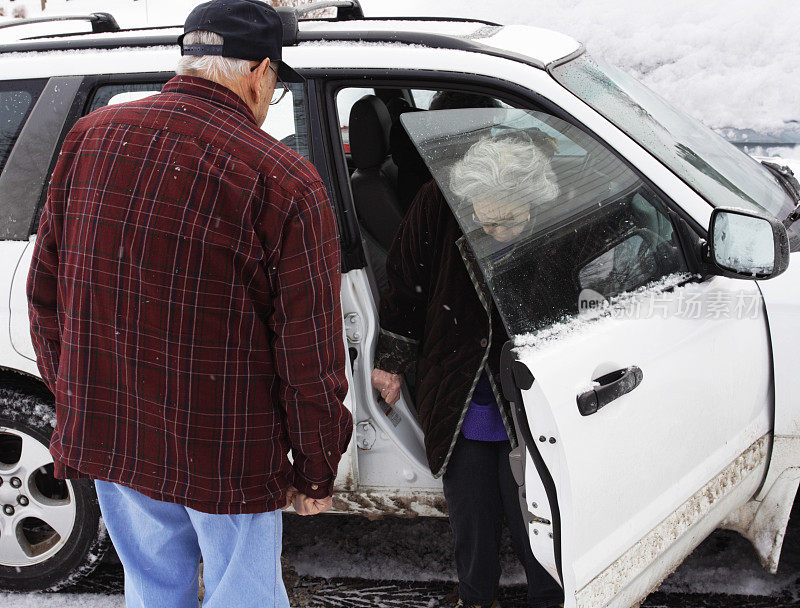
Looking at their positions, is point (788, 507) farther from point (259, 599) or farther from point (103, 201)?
point (103, 201)

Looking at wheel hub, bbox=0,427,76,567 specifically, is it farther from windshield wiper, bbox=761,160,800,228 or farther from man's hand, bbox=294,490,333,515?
windshield wiper, bbox=761,160,800,228

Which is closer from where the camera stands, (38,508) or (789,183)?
(38,508)

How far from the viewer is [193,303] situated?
1.47 metres

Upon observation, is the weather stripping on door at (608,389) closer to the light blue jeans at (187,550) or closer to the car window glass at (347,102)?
the light blue jeans at (187,550)

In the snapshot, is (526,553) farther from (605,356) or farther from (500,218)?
(500,218)

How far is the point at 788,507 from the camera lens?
7.75ft

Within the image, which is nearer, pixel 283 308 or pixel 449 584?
pixel 283 308

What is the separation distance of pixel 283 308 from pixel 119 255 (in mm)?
339

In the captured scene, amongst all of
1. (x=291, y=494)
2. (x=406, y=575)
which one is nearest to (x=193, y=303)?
(x=291, y=494)

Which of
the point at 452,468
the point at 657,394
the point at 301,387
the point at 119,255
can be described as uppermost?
the point at 119,255

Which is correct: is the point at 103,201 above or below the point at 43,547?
above

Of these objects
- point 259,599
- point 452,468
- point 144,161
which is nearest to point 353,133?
point 452,468

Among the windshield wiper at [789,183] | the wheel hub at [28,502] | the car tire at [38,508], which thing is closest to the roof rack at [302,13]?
the car tire at [38,508]

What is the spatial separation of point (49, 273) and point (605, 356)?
1.32 meters
